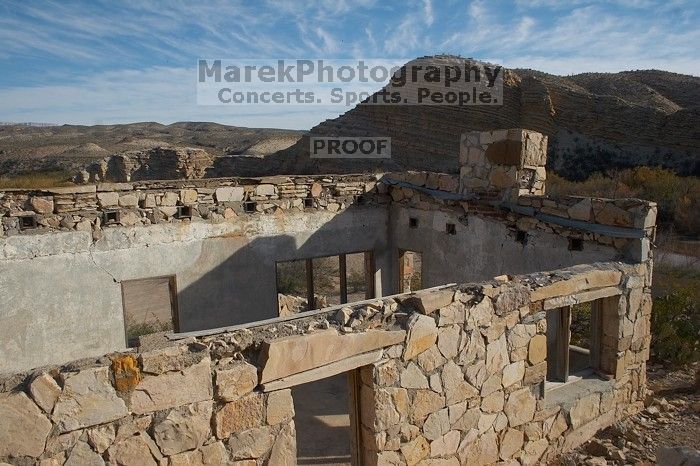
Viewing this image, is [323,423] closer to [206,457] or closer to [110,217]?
[206,457]

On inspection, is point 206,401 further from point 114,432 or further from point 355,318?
point 355,318

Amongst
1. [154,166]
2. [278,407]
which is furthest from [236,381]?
[154,166]

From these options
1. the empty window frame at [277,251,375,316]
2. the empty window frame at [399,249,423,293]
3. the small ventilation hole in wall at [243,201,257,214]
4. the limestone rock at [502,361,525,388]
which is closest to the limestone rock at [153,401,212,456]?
the limestone rock at [502,361,525,388]

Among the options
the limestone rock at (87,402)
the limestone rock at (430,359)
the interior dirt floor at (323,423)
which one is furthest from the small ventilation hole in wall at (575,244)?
the limestone rock at (87,402)

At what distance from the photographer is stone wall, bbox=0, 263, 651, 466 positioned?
9.27 ft

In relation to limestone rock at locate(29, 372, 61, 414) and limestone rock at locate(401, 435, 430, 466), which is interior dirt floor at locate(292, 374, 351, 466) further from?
limestone rock at locate(29, 372, 61, 414)

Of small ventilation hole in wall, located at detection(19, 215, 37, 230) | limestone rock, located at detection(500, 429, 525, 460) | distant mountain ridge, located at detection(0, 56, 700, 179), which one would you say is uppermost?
distant mountain ridge, located at detection(0, 56, 700, 179)

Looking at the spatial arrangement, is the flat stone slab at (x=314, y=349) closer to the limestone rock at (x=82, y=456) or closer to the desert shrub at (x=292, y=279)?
the limestone rock at (x=82, y=456)

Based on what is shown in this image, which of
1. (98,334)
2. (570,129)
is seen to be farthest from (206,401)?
(570,129)

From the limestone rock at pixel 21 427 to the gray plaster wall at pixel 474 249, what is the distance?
5.69m

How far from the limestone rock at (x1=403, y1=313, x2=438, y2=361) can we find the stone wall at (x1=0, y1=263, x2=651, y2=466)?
1 cm

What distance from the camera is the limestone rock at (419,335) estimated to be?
3885mm

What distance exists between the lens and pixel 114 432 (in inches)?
114

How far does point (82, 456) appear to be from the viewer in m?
2.81
